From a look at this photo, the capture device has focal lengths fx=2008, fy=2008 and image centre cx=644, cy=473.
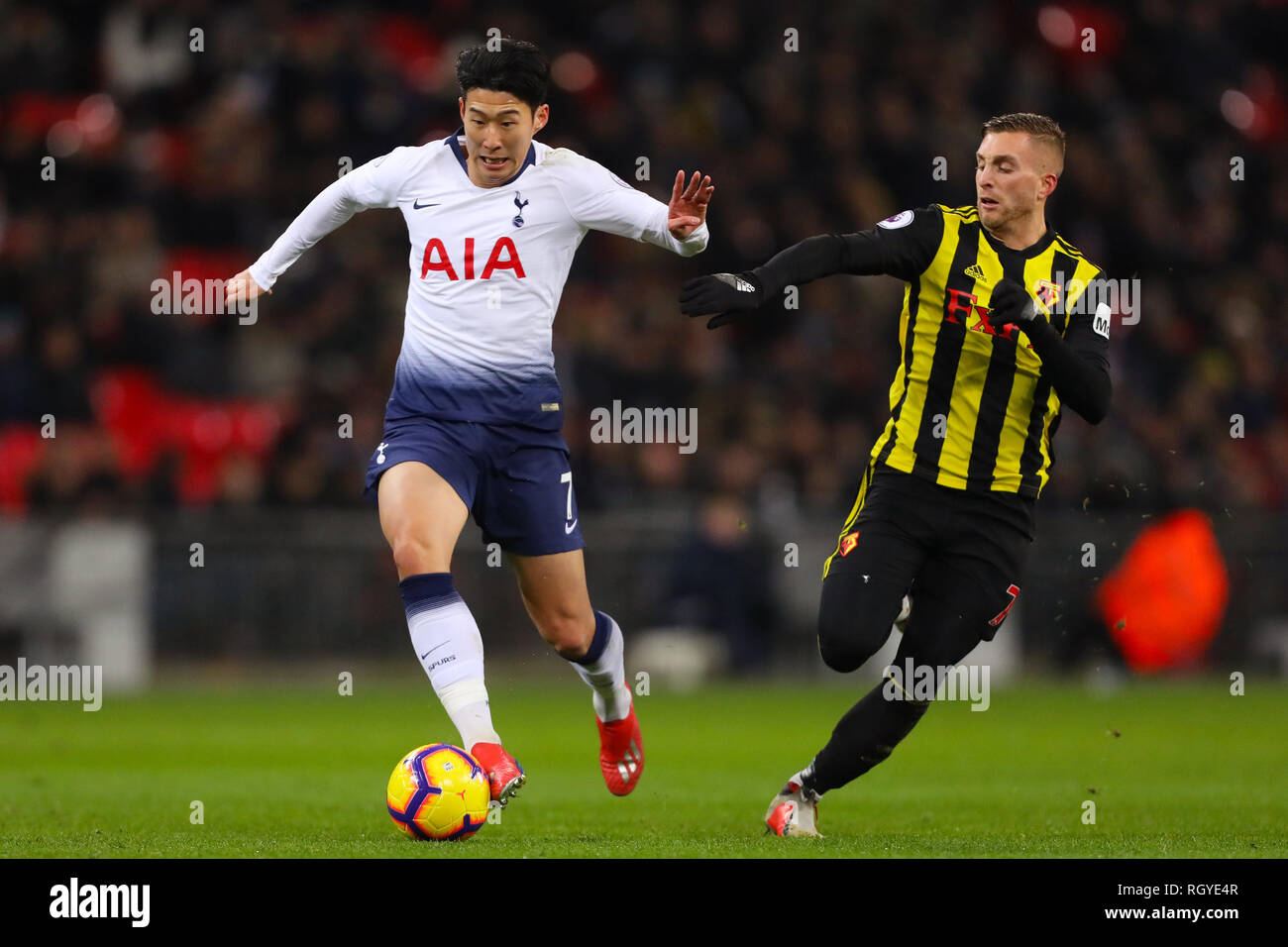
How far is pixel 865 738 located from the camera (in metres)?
7.26

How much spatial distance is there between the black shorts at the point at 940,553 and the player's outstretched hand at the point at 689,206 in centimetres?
119

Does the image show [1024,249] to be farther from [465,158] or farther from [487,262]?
[465,158]

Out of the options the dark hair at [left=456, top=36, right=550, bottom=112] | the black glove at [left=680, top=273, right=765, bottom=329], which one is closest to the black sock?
the black glove at [left=680, top=273, right=765, bottom=329]

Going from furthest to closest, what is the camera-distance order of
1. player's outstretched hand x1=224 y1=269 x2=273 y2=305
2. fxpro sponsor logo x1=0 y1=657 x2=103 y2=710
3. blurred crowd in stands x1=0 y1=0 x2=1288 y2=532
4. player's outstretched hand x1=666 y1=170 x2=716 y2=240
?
blurred crowd in stands x1=0 y1=0 x2=1288 y2=532 < fxpro sponsor logo x1=0 y1=657 x2=103 y2=710 < player's outstretched hand x1=224 y1=269 x2=273 y2=305 < player's outstretched hand x1=666 y1=170 x2=716 y2=240

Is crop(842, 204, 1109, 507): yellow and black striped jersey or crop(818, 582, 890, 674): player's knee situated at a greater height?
crop(842, 204, 1109, 507): yellow and black striped jersey

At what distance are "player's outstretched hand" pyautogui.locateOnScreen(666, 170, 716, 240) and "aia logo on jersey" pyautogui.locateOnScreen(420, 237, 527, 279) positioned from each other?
0.63 m

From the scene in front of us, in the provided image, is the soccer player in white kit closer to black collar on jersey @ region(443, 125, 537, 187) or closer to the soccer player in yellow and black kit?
black collar on jersey @ region(443, 125, 537, 187)

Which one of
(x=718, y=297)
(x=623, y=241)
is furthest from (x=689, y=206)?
(x=623, y=241)

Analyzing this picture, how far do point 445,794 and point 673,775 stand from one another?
3776 millimetres

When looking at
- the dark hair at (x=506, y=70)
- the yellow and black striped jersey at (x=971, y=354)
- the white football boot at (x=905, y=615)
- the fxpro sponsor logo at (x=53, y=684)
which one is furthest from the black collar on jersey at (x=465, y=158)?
the fxpro sponsor logo at (x=53, y=684)

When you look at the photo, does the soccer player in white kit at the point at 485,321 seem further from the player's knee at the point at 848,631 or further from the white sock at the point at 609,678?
the player's knee at the point at 848,631

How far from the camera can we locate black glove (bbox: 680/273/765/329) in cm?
654
